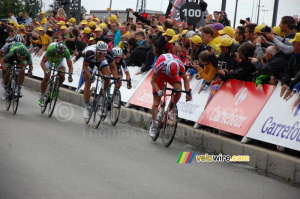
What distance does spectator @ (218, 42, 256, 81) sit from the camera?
1075 cm

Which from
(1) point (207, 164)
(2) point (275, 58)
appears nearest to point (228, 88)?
(2) point (275, 58)

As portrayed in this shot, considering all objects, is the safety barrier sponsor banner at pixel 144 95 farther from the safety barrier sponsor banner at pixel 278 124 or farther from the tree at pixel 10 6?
the tree at pixel 10 6

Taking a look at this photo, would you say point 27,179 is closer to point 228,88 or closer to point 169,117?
point 169,117

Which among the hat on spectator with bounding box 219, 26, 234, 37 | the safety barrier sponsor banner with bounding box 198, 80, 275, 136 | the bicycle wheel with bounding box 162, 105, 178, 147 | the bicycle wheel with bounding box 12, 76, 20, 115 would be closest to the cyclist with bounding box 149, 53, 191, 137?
the bicycle wheel with bounding box 162, 105, 178, 147

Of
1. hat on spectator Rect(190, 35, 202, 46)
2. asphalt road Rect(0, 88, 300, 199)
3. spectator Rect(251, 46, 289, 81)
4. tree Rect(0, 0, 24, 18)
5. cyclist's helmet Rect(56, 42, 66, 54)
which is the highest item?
tree Rect(0, 0, 24, 18)

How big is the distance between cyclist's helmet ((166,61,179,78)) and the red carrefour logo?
129cm

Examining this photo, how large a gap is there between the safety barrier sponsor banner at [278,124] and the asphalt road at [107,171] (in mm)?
721

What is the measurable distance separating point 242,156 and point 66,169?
343 cm

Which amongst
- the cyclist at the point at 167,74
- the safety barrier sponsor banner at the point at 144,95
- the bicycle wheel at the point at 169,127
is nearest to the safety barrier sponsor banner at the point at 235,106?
the cyclist at the point at 167,74

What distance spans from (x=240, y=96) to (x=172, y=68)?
147 cm

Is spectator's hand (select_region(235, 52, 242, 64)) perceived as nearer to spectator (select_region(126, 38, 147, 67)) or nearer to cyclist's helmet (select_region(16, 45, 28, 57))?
spectator (select_region(126, 38, 147, 67))

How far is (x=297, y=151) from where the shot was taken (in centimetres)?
884

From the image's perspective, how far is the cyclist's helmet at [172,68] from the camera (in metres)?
10.5

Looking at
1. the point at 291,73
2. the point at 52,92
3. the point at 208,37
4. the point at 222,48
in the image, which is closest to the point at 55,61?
the point at 52,92
